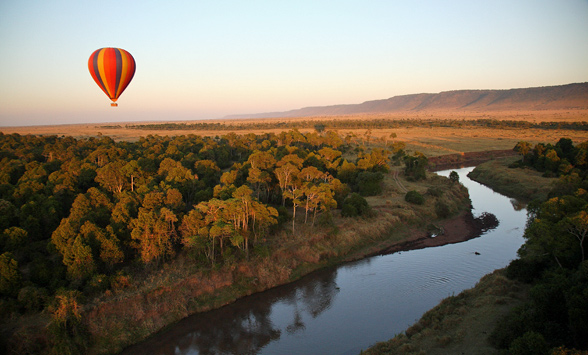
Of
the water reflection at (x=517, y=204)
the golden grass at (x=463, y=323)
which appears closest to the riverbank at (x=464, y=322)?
the golden grass at (x=463, y=323)

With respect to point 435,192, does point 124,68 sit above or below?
above

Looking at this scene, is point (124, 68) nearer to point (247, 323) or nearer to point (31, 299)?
point (31, 299)

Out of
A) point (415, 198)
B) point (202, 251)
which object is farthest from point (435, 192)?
point (202, 251)

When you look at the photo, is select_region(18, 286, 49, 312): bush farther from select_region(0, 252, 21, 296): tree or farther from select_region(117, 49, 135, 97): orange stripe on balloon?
select_region(117, 49, 135, 97): orange stripe on balloon

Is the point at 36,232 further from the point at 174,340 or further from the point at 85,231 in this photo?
the point at 174,340

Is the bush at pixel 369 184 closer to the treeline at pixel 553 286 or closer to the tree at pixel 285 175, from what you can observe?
the tree at pixel 285 175

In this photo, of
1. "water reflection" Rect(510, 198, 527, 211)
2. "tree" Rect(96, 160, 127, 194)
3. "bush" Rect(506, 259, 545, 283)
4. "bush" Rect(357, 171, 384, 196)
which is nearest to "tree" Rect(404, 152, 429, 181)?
"bush" Rect(357, 171, 384, 196)
